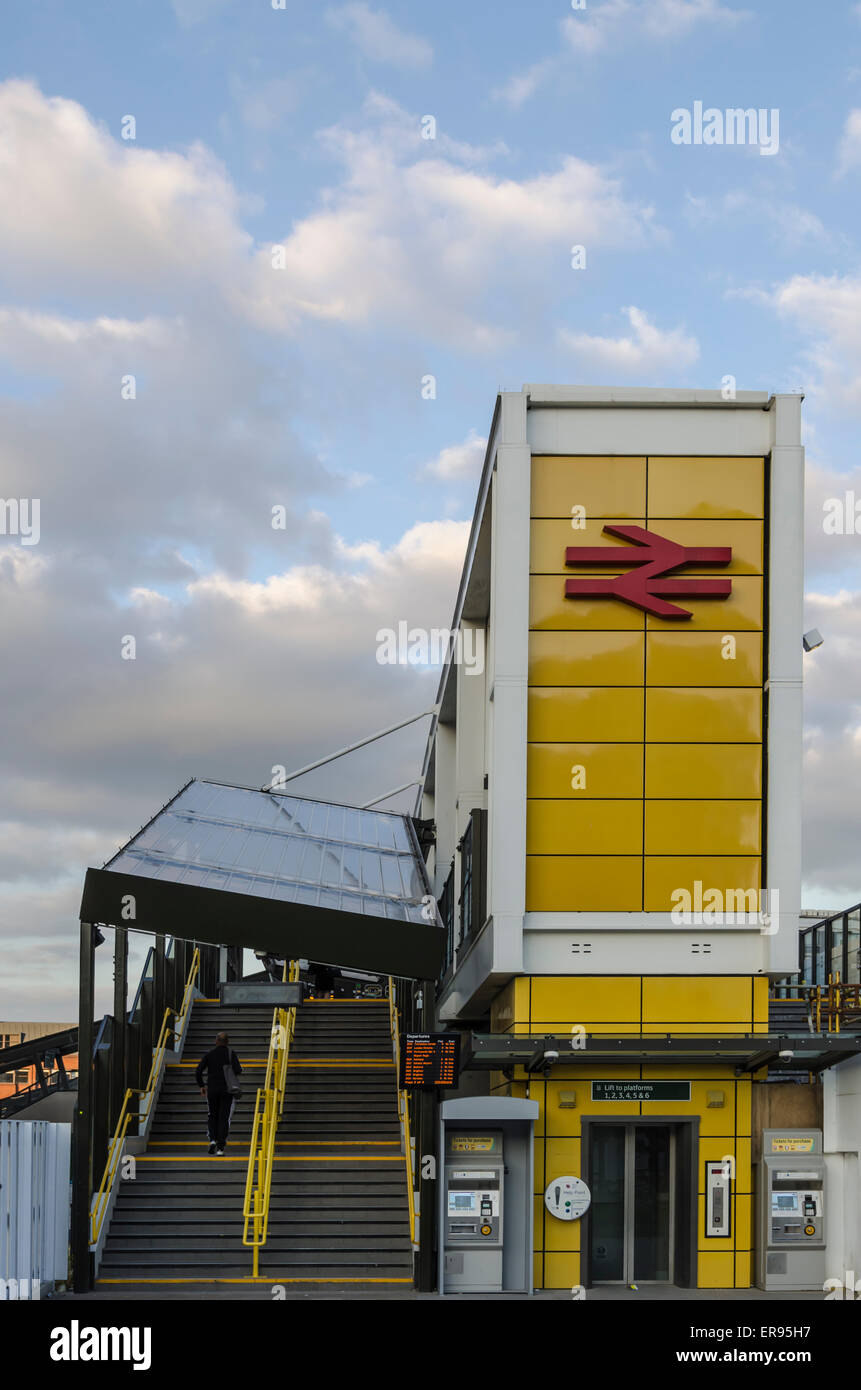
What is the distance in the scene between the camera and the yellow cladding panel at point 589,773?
21984 mm

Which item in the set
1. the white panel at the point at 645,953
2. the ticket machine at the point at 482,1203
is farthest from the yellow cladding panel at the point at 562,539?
the ticket machine at the point at 482,1203

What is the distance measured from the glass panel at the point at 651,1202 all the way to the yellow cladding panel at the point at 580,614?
6.71 m

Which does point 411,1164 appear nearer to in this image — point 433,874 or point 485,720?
point 485,720

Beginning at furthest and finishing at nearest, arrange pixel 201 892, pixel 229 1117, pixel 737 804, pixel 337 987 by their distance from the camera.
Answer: pixel 337 987, pixel 229 1117, pixel 737 804, pixel 201 892

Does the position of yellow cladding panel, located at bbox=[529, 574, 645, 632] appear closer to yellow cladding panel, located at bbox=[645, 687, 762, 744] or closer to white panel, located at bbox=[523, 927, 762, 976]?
yellow cladding panel, located at bbox=[645, 687, 762, 744]

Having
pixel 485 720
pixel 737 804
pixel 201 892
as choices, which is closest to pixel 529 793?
pixel 737 804

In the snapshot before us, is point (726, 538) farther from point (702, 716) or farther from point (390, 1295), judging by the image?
point (390, 1295)

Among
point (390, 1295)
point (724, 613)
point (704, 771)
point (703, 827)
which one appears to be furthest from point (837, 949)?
point (390, 1295)

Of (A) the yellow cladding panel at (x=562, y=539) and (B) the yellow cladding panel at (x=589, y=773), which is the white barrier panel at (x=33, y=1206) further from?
(A) the yellow cladding panel at (x=562, y=539)

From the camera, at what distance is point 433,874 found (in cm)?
4091

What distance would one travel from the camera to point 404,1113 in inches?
984

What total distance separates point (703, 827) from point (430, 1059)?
4832 mm

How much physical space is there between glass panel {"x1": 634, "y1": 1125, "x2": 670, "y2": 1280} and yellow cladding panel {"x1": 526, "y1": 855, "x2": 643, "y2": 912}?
9.87 ft

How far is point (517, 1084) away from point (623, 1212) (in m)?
2.21
